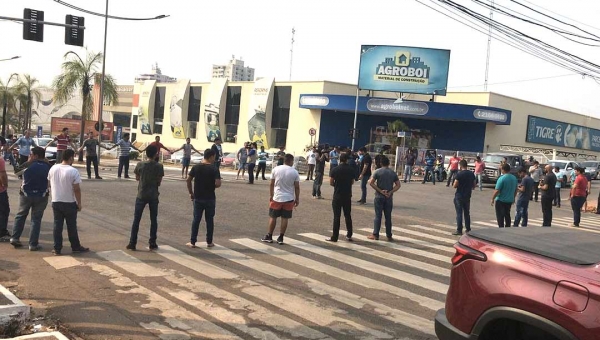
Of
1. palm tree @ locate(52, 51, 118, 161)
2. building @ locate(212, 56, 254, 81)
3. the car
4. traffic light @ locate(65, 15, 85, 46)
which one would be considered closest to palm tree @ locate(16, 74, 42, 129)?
palm tree @ locate(52, 51, 118, 161)

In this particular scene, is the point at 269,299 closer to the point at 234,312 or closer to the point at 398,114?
the point at 234,312

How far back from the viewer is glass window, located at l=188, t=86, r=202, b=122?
193 ft

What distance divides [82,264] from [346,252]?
4.47 m

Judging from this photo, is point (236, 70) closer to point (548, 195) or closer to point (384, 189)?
point (548, 195)

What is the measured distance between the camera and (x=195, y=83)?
59.3m

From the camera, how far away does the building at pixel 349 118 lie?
45.0 meters

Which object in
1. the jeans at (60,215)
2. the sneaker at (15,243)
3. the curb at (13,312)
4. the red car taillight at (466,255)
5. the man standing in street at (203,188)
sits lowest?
the sneaker at (15,243)

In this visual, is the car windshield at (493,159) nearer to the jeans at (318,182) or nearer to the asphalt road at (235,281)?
the jeans at (318,182)

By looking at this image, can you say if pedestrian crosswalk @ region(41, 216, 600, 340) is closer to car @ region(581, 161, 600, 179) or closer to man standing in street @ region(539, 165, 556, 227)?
man standing in street @ region(539, 165, 556, 227)

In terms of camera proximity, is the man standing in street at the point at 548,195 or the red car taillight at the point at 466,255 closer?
the red car taillight at the point at 466,255

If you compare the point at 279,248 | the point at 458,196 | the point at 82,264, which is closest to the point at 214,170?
the point at 279,248

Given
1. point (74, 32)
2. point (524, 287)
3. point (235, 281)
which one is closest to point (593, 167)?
point (74, 32)

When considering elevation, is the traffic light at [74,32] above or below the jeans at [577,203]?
above

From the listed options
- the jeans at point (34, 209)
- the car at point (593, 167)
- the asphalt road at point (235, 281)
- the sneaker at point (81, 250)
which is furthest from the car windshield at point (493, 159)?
the jeans at point (34, 209)
